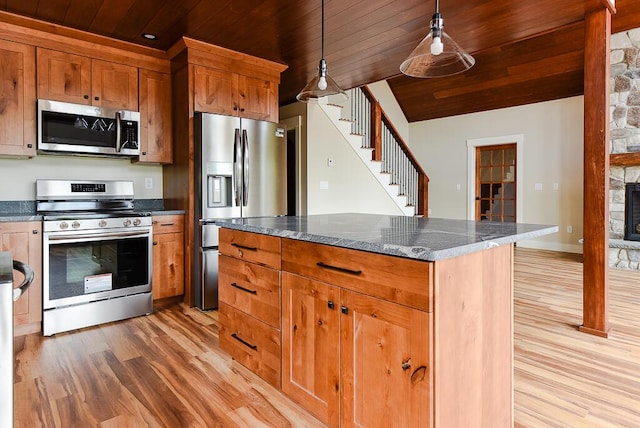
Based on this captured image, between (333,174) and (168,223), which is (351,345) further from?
(333,174)

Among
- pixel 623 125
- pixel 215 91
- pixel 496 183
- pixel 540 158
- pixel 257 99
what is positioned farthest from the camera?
pixel 496 183

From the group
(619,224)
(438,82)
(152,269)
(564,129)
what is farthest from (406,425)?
(438,82)

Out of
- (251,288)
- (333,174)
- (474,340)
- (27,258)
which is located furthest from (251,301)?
(333,174)

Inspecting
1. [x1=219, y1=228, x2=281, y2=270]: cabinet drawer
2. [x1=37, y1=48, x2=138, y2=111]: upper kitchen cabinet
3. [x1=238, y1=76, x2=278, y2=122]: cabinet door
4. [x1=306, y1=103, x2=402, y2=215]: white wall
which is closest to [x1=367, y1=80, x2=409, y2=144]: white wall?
[x1=306, y1=103, x2=402, y2=215]: white wall

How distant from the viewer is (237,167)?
358 cm

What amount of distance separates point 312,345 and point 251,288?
1.81 feet

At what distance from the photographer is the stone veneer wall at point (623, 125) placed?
497 centimetres

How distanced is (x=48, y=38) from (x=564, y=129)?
6.84m

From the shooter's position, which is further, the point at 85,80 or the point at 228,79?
the point at 228,79

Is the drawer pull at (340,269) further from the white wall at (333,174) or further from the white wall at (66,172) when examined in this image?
the white wall at (333,174)

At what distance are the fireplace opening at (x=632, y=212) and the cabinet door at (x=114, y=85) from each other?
615cm

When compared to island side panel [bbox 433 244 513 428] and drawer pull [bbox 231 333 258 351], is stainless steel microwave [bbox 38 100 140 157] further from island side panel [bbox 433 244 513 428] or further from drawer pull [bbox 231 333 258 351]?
island side panel [bbox 433 244 513 428]

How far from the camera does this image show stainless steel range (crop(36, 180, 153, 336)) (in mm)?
2865

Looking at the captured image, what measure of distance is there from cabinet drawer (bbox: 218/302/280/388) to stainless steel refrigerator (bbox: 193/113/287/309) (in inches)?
46.6
